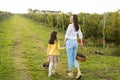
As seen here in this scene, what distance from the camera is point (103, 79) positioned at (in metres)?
10.1

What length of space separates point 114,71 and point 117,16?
5.46 meters

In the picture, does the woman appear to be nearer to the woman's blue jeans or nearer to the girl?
the woman's blue jeans

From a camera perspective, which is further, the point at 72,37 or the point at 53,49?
the point at 53,49

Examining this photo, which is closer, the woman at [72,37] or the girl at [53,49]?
the woman at [72,37]

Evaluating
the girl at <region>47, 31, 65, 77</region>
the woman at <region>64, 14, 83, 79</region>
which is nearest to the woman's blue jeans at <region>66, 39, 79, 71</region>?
the woman at <region>64, 14, 83, 79</region>

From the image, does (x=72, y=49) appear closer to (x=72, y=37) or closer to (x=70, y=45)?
(x=70, y=45)

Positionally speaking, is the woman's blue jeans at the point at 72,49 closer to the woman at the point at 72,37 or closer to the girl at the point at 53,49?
the woman at the point at 72,37

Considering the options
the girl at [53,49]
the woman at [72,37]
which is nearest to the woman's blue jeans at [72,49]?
the woman at [72,37]

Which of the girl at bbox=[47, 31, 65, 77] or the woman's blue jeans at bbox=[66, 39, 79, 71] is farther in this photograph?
the girl at bbox=[47, 31, 65, 77]

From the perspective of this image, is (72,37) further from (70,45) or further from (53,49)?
(53,49)

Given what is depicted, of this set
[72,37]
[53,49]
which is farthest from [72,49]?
[53,49]

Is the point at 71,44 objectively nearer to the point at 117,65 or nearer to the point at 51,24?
the point at 117,65

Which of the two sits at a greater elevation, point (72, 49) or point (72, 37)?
point (72, 37)

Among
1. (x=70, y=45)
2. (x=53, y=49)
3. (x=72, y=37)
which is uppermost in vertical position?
(x=72, y=37)
